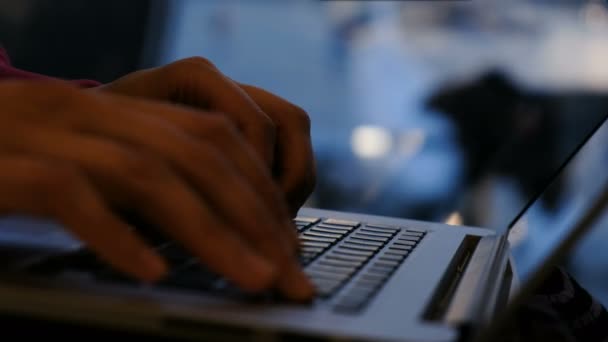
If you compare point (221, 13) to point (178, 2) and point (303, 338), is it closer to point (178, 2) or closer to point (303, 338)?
point (178, 2)

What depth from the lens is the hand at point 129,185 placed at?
346mm

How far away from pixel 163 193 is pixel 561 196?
0.36 m

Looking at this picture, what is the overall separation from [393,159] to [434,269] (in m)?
2.61

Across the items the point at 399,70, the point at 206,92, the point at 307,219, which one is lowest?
the point at 399,70

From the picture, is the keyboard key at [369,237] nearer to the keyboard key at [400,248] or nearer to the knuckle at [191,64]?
the keyboard key at [400,248]

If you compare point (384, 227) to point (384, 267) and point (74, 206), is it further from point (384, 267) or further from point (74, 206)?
point (74, 206)

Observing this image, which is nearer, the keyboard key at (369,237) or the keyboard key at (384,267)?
the keyboard key at (384,267)

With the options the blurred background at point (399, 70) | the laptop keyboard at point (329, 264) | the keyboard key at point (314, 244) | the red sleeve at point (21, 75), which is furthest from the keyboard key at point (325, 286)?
the blurred background at point (399, 70)

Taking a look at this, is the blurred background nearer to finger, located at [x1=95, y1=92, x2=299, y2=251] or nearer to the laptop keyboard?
the laptop keyboard

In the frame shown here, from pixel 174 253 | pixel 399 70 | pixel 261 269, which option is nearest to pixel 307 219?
pixel 174 253

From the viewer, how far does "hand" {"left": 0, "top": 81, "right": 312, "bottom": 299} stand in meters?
0.35

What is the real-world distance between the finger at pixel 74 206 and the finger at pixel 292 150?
27cm

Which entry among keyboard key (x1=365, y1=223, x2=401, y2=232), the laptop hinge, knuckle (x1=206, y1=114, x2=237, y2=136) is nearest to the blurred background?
keyboard key (x1=365, y1=223, x2=401, y2=232)

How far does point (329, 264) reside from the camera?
Result: 1.56ft
